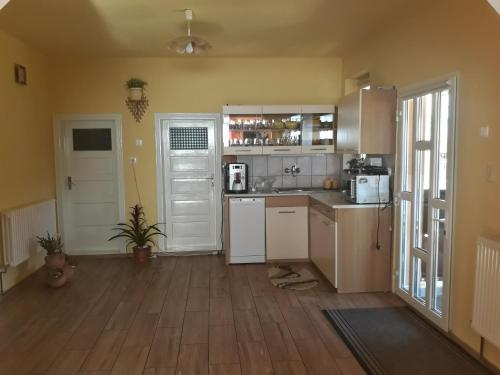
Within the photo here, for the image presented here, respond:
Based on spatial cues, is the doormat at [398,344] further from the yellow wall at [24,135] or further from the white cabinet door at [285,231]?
the yellow wall at [24,135]

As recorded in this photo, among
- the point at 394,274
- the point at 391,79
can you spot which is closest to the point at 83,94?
the point at 391,79

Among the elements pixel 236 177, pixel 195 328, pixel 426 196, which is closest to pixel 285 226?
pixel 236 177

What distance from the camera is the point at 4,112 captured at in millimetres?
4270

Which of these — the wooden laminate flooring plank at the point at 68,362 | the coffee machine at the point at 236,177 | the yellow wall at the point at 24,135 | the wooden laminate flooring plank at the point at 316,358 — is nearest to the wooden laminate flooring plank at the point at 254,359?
the wooden laminate flooring plank at the point at 316,358

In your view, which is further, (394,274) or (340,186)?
(340,186)

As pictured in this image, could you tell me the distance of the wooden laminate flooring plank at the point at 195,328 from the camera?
10.4 feet

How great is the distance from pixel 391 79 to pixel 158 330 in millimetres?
3215

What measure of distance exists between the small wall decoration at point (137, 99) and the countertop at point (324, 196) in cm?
169

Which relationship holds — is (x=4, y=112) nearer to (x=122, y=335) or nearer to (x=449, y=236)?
(x=122, y=335)

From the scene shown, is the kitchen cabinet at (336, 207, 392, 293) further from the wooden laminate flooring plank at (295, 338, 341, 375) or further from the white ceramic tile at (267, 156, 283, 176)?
the white ceramic tile at (267, 156, 283, 176)

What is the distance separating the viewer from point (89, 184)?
18.4 feet

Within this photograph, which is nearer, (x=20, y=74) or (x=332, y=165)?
(x=20, y=74)

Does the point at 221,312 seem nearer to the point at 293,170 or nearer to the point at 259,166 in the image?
the point at 259,166

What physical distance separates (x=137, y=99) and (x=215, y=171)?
4.62 ft
